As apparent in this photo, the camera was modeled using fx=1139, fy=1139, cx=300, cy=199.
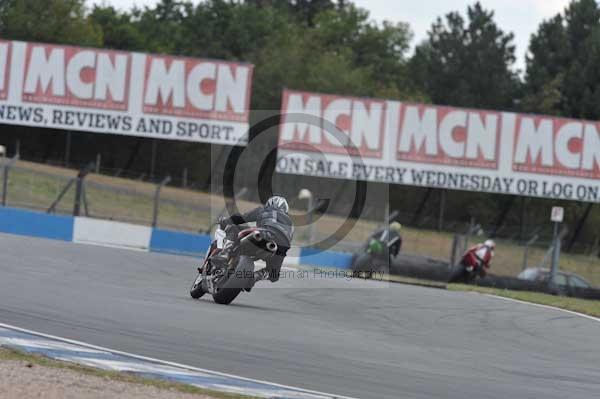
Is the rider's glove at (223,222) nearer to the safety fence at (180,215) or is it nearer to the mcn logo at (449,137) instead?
the safety fence at (180,215)

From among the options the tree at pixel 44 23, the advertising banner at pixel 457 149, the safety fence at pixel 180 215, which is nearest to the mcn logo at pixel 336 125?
the advertising banner at pixel 457 149

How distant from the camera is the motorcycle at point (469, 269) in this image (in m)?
27.2

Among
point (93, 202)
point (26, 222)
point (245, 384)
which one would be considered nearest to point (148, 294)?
point (245, 384)

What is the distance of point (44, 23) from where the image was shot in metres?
60.9

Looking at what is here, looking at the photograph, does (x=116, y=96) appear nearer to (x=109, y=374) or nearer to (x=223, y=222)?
(x=223, y=222)

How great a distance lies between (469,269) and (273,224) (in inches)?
582

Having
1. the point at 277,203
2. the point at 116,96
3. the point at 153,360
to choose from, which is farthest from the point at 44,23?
the point at 153,360

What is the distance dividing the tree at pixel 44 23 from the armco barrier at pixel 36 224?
114 feet

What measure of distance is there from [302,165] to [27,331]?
28418 mm

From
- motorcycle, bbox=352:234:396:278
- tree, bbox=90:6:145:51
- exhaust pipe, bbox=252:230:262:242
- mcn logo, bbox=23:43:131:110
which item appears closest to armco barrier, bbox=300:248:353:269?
motorcycle, bbox=352:234:396:278

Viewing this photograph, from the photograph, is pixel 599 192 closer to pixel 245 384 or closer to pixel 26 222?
pixel 26 222

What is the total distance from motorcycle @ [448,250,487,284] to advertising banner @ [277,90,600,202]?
10929mm

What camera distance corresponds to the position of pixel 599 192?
1512 inches

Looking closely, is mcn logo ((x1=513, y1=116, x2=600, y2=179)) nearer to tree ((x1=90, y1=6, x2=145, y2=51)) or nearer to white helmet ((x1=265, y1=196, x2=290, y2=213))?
white helmet ((x1=265, y1=196, x2=290, y2=213))
